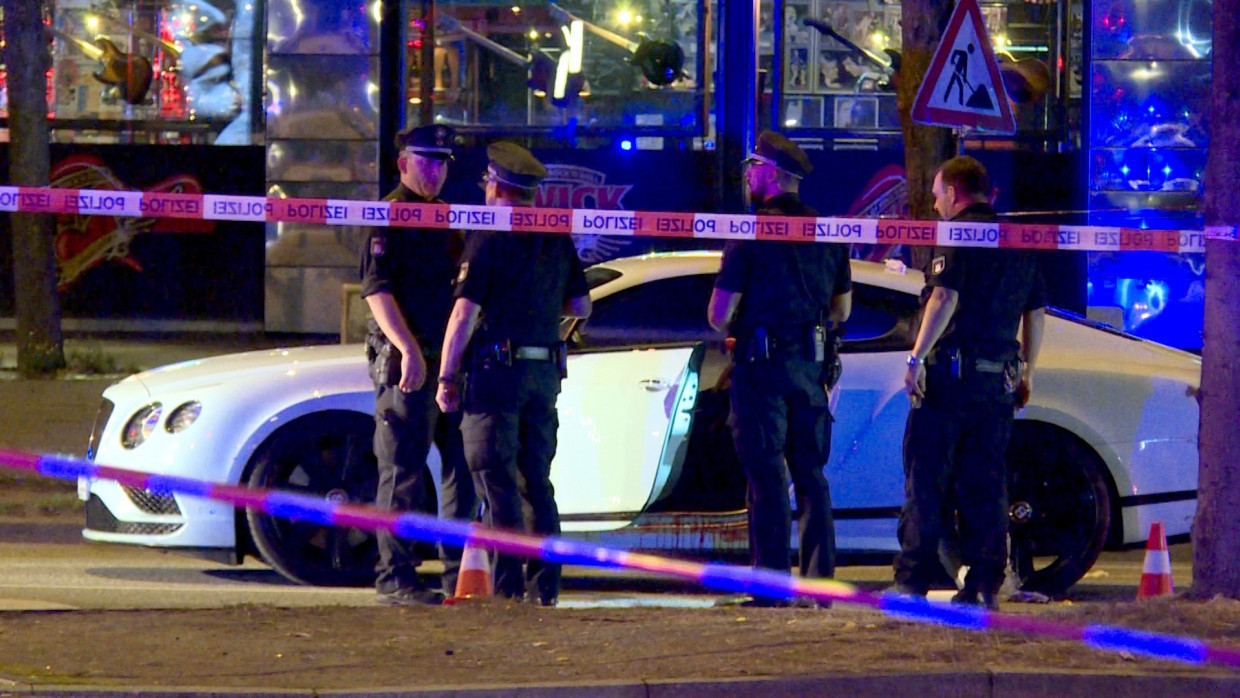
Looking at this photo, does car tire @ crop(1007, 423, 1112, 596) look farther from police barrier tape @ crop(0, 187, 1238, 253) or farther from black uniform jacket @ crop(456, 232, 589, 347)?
black uniform jacket @ crop(456, 232, 589, 347)

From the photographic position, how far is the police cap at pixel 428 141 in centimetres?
650

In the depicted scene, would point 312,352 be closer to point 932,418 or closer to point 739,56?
point 932,418

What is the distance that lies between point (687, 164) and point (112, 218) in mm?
5404

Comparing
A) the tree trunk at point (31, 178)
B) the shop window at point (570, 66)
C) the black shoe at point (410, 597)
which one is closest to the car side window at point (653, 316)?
the black shoe at point (410, 597)

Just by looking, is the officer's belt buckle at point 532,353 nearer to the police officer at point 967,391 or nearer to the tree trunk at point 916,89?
the police officer at point 967,391

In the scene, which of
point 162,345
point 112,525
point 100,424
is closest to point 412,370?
point 112,525

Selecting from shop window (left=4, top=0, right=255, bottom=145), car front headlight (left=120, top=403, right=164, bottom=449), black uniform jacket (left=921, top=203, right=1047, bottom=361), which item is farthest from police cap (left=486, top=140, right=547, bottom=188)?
shop window (left=4, top=0, right=255, bottom=145)

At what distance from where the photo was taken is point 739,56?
14938 mm

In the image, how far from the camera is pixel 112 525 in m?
7.30

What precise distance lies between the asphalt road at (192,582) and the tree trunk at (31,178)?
393 cm

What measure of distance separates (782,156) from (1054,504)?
2.11 m

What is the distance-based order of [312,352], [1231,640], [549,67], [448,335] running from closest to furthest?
[1231,640] → [448,335] → [312,352] → [549,67]

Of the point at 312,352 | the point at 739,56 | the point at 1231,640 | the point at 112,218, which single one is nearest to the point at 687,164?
the point at 739,56

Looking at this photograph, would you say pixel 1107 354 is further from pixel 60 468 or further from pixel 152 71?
pixel 152 71
